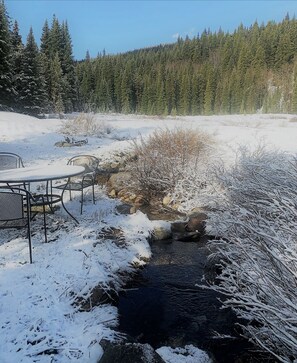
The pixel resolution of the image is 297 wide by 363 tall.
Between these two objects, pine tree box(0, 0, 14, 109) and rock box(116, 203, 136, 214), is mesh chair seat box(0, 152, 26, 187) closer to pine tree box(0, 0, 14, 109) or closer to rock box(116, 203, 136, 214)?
rock box(116, 203, 136, 214)

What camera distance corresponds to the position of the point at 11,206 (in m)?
3.35

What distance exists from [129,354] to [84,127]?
36.7ft

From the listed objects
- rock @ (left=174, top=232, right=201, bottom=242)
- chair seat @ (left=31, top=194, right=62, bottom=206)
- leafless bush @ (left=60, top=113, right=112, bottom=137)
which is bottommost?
rock @ (left=174, top=232, right=201, bottom=242)

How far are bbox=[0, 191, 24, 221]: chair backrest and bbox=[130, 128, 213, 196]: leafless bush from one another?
12.3 feet

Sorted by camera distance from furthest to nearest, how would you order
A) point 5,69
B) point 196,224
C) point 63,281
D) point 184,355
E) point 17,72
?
1. point 17,72
2. point 5,69
3. point 196,224
4. point 63,281
5. point 184,355

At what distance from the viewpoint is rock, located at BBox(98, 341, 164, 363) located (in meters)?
2.10

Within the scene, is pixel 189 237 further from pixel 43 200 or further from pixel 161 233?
pixel 43 200

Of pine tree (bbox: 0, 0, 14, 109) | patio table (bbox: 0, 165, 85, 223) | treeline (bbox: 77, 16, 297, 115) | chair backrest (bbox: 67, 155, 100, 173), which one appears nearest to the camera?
patio table (bbox: 0, 165, 85, 223)

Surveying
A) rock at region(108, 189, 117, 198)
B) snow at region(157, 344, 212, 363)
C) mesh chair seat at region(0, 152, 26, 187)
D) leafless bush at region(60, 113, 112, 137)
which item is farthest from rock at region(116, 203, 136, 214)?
leafless bush at region(60, 113, 112, 137)

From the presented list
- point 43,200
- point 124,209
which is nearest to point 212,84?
point 124,209

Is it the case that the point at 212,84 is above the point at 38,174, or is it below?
above

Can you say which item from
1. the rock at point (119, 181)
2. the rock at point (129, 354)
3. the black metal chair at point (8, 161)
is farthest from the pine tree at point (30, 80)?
the rock at point (129, 354)

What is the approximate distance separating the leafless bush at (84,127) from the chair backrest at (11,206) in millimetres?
9178

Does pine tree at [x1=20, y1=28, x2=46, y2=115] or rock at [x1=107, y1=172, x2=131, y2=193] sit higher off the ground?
pine tree at [x1=20, y1=28, x2=46, y2=115]
